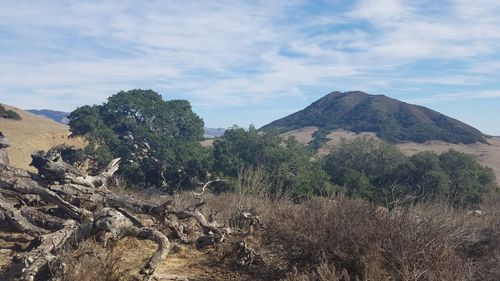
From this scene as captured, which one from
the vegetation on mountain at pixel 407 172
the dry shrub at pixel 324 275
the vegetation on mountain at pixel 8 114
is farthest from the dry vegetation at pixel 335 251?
the vegetation on mountain at pixel 8 114

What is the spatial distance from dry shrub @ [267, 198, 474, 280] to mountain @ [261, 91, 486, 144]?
276 ft

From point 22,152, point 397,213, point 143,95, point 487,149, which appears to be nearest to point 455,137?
point 487,149

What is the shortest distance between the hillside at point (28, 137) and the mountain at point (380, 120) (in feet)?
178

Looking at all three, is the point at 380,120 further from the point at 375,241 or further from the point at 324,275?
the point at 324,275

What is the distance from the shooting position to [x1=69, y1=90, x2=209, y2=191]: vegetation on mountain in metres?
29.4

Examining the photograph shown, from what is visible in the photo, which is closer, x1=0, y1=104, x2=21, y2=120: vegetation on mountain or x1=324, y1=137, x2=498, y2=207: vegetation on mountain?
x1=324, y1=137, x2=498, y2=207: vegetation on mountain

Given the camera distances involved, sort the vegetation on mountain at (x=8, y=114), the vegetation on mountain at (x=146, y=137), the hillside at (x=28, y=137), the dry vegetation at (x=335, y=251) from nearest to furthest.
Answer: the dry vegetation at (x=335, y=251)
the vegetation on mountain at (x=146, y=137)
the hillside at (x=28, y=137)
the vegetation on mountain at (x=8, y=114)

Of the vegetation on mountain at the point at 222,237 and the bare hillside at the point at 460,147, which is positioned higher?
the bare hillside at the point at 460,147

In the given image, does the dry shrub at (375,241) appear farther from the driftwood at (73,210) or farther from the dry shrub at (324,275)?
the driftwood at (73,210)

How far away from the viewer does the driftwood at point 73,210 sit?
5.96 meters

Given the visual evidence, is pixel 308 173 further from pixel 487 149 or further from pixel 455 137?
pixel 455 137

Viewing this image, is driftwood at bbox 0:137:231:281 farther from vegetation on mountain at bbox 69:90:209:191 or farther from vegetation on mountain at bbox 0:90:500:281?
vegetation on mountain at bbox 69:90:209:191

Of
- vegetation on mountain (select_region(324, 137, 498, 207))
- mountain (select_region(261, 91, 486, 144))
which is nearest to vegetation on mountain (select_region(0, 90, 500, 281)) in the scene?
vegetation on mountain (select_region(324, 137, 498, 207))

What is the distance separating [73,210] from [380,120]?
341ft
